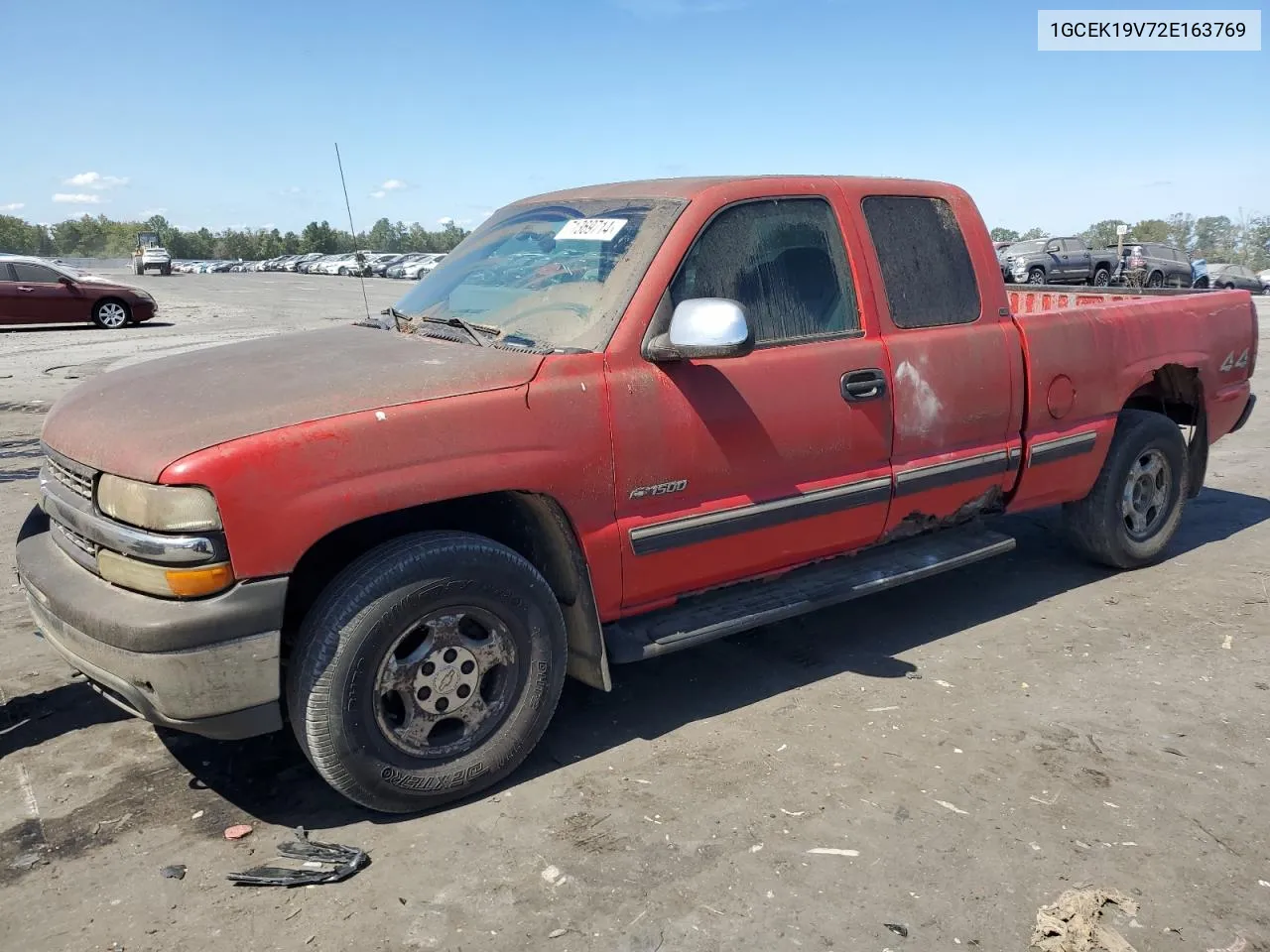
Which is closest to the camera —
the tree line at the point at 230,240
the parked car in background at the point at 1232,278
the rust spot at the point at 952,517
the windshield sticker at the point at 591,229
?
the windshield sticker at the point at 591,229

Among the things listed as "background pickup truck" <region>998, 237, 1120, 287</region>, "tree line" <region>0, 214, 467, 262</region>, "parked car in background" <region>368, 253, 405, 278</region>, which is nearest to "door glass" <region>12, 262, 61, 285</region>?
"background pickup truck" <region>998, 237, 1120, 287</region>

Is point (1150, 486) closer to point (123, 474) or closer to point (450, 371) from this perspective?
point (450, 371)

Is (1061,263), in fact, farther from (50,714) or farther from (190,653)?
(190,653)

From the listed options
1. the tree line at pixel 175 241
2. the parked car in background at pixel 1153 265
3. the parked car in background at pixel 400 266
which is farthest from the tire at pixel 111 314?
the tree line at pixel 175 241

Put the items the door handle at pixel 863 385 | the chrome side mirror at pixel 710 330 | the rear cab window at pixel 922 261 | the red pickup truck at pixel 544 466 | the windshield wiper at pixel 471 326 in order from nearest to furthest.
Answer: the red pickup truck at pixel 544 466
the chrome side mirror at pixel 710 330
the windshield wiper at pixel 471 326
the door handle at pixel 863 385
the rear cab window at pixel 922 261

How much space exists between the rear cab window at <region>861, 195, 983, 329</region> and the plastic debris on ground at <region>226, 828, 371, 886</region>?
2786 millimetres

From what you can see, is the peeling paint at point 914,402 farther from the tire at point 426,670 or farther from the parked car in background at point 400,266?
the parked car in background at point 400,266

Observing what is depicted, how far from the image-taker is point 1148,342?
5.05 meters

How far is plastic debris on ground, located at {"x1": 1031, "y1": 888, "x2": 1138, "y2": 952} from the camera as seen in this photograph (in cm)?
253

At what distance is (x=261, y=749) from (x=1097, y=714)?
121 inches

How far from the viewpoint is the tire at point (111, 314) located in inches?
758

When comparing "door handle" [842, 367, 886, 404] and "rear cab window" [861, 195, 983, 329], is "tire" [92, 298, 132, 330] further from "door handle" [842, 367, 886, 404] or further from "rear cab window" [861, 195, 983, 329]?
"door handle" [842, 367, 886, 404]

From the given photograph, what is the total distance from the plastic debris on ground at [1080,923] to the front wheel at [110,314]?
20.3m

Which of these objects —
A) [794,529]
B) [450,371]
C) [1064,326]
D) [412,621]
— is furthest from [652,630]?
[1064,326]
